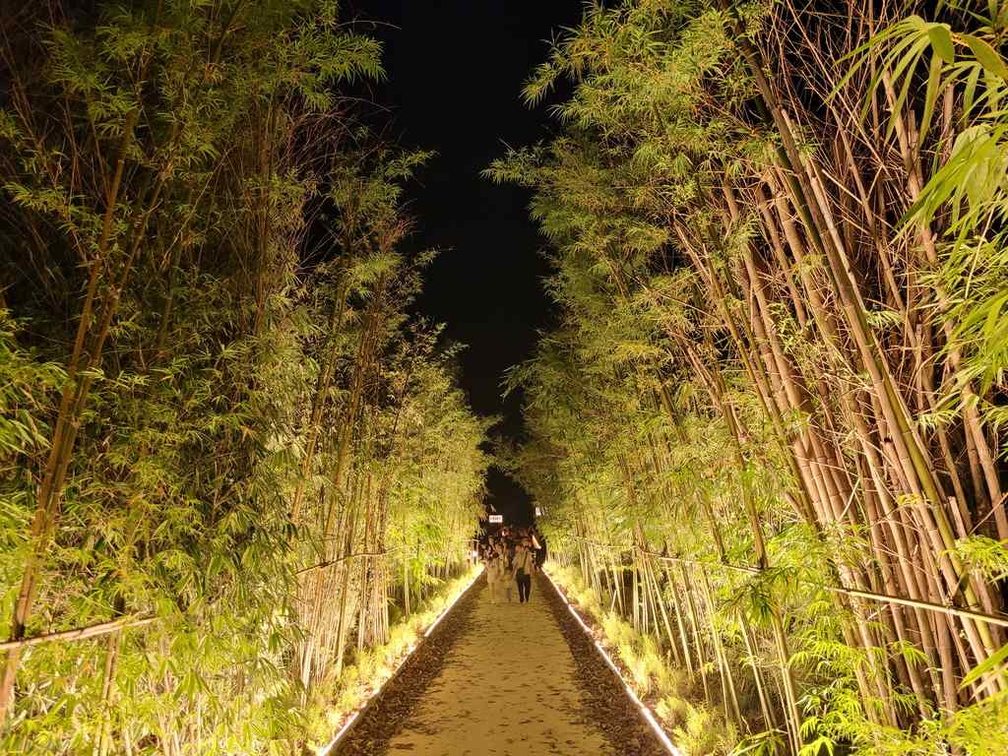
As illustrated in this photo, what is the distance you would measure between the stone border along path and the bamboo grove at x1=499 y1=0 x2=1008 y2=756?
3.19 feet

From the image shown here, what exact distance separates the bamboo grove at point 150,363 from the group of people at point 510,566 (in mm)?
8238

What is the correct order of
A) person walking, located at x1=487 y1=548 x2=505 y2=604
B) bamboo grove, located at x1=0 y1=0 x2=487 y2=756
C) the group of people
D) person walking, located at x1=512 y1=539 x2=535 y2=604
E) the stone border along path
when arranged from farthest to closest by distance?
1. person walking, located at x1=487 y1=548 x2=505 y2=604
2. the group of people
3. person walking, located at x1=512 y1=539 x2=535 y2=604
4. the stone border along path
5. bamboo grove, located at x1=0 y1=0 x2=487 y2=756

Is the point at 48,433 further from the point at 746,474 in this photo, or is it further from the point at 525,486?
the point at 525,486

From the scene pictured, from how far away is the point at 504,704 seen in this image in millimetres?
5219

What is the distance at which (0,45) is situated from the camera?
2.10 meters

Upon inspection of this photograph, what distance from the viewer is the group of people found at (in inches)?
448

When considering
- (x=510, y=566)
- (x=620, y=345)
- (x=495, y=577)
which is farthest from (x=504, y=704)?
(x=495, y=577)

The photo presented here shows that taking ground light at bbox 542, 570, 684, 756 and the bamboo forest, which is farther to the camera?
ground light at bbox 542, 570, 684, 756

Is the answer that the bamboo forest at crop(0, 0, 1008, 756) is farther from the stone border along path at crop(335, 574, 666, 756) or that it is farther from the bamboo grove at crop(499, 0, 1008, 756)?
the stone border along path at crop(335, 574, 666, 756)

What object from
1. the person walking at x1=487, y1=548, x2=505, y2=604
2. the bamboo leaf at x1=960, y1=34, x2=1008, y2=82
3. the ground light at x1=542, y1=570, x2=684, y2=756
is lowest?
the ground light at x1=542, y1=570, x2=684, y2=756

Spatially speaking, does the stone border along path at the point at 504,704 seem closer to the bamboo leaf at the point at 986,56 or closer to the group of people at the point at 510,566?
the group of people at the point at 510,566

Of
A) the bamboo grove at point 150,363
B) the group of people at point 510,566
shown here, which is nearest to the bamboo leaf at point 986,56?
the bamboo grove at point 150,363

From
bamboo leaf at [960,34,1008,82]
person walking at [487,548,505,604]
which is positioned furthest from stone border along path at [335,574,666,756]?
bamboo leaf at [960,34,1008,82]

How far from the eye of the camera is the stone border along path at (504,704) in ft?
13.8
